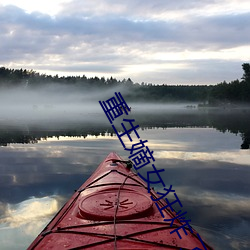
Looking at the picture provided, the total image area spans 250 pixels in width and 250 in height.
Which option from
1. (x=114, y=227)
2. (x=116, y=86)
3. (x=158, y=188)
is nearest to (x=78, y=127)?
(x=158, y=188)

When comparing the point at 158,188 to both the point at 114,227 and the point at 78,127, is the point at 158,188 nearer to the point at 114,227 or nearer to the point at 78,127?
the point at 114,227

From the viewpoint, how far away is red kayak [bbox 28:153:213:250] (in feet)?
14.2

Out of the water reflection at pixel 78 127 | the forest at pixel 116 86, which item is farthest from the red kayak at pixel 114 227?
the forest at pixel 116 86

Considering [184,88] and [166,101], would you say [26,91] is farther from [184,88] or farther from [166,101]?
[184,88]

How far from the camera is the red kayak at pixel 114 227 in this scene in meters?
4.32

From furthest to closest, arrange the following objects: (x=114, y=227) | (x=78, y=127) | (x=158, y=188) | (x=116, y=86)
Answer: (x=116, y=86) → (x=78, y=127) → (x=158, y=188) → (x=114, y=227)

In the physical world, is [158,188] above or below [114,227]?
below

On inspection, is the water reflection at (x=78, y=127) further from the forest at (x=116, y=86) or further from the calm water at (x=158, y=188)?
the forest at (x=116, y=86)

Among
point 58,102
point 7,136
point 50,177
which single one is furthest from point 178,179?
point 58,102

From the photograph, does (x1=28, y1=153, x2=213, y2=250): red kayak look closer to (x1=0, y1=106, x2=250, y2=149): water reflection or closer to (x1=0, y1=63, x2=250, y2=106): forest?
(x1=0, y1=106, x2=250, y2=149): water reflection

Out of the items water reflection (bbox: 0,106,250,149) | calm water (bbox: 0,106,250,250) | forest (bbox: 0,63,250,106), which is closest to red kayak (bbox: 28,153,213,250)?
calm water (bbox: 0,106,250,250)

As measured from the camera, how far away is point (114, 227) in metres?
4.46

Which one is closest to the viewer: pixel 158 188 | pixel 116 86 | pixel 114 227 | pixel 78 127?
pixel 114 227

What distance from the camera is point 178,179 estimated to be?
37.4 ft
